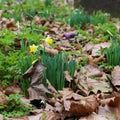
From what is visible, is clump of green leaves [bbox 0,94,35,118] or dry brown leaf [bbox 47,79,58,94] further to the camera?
dry brown leaf [bbox 47,79,58,94]

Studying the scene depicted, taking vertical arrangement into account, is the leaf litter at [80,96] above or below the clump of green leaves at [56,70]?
below

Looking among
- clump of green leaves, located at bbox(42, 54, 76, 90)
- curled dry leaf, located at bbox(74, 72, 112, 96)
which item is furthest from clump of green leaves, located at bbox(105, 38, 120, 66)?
clump of green leaves, located at bbox(42, 54, 76, 90)

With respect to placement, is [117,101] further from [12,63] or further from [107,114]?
[12,63]

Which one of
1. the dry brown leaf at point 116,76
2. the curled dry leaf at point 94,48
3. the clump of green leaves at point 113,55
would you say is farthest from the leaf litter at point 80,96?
the curled dry leaf at point 94,48

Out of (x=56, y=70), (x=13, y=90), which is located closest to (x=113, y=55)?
(x=56, y=70)

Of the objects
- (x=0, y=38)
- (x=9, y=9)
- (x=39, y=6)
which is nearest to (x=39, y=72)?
(x=0, y=38)

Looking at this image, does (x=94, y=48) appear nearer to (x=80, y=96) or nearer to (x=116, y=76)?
(x=116, y=76)

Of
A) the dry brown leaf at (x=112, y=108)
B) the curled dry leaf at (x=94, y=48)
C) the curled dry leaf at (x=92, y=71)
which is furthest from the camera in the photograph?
the curled dry leaf at (x=94, y=48)

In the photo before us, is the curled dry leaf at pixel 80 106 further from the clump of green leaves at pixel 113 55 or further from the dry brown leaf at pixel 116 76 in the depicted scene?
the clump of green leaves at pixel 113 55

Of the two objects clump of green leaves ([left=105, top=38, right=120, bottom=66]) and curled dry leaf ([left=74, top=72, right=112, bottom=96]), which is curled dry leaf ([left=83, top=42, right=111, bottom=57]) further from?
curled dry leaf ([left=74, top=72, right=112, bottom=96])
